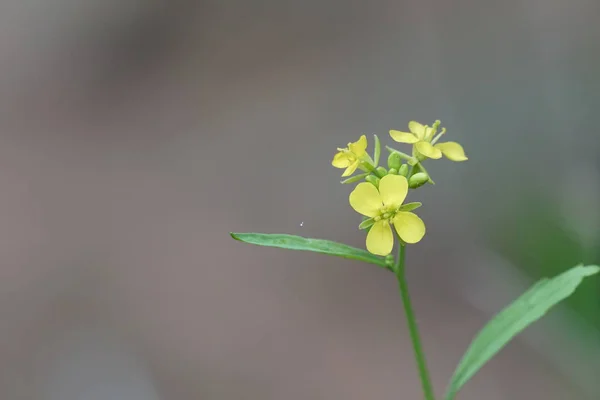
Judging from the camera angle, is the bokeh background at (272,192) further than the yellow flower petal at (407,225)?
Yes

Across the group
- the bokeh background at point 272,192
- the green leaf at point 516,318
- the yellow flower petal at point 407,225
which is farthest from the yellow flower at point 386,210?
the bokeh background at point 272,192

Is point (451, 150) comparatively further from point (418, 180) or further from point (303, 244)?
point (303, 244)

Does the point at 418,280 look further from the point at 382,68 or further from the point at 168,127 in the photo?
the point at 168,127

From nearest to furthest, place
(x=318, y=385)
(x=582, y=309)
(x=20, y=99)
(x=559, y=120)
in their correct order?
(x=582, y=309) < (x=318, y=385) < (x=559, y=120) < (x=20, y=99)

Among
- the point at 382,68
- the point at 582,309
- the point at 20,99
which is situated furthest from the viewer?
the point at 20,99

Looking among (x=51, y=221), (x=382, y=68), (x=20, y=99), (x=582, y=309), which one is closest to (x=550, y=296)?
(x=582, y=309)

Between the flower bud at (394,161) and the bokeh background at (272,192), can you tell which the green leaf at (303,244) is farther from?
the bokeh background at (272,192)
